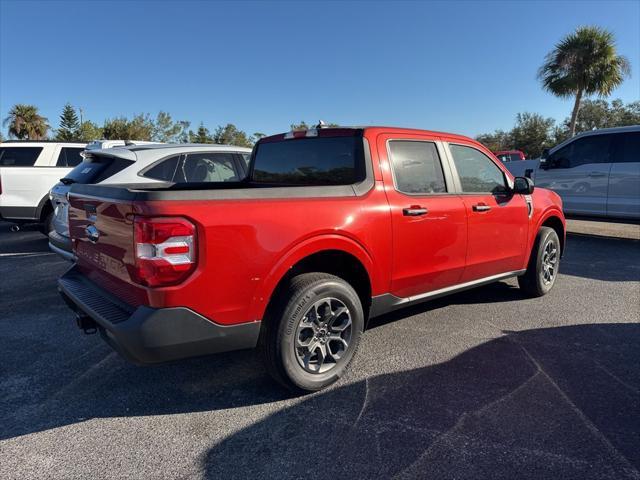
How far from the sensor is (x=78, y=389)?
3104 millimetres

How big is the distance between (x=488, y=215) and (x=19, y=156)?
868 centimetres

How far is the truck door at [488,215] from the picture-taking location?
159 inches

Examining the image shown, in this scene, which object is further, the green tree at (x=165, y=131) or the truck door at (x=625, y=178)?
the green tree at (x=165, y=131)

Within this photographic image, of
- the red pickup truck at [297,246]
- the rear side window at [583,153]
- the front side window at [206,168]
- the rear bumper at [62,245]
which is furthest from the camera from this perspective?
the rear side window at [583,153]

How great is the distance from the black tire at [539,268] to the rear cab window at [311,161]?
2.71m

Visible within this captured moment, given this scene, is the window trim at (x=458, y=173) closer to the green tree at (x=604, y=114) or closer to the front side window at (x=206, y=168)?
the front side window at (x=206, y=168)

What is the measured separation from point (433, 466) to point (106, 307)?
6.91 ft

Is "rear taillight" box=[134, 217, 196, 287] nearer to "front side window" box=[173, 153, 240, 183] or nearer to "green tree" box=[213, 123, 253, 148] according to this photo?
"front side window" box=[173, 153, 240, 183]

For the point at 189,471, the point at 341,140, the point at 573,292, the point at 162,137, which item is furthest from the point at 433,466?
the point at 162,137

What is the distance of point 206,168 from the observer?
20.2 ft

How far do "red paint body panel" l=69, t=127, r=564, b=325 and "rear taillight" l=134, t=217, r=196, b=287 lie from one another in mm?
44

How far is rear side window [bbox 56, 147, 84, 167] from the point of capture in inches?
343

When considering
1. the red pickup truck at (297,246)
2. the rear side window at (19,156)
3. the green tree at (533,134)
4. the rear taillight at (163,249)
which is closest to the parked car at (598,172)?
the red pickup truck at (297,246)

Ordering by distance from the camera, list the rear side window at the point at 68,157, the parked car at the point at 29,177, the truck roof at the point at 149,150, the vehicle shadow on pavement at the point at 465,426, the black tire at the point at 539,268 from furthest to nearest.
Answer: the rear side window at the point at 68,157 < the parked car at the point at 29,177 < the truck roof at the point at 149,150 < the black tire at the point at 539,268 < the vehicle shadow on pavement at the point at 465,426
